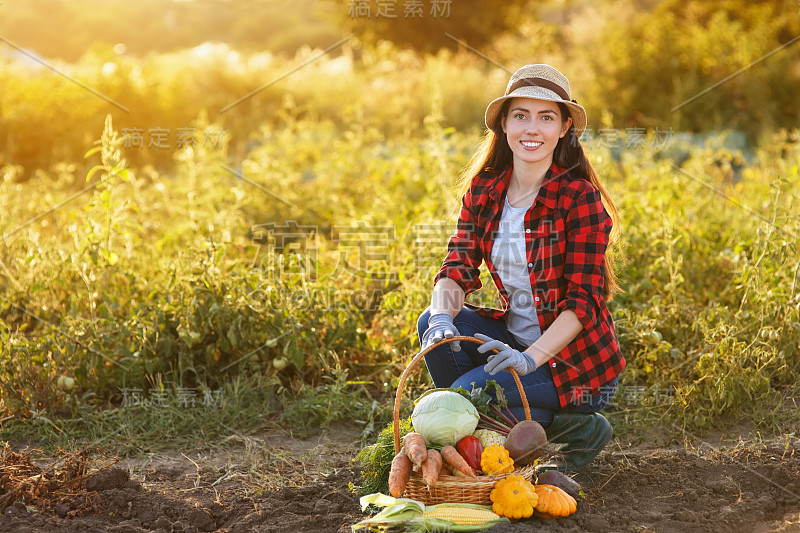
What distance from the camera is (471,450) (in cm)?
236

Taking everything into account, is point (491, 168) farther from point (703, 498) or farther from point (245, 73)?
point (245, 73)

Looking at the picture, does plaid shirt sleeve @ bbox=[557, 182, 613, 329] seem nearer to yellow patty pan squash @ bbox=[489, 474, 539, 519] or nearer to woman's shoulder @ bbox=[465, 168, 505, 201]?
woman's shoulder @ bbox=[465, 168, 505, 201]

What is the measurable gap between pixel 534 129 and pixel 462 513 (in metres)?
1.29

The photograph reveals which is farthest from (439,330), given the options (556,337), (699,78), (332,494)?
(699,78)

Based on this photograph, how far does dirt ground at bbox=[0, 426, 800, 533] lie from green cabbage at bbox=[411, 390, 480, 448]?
31 cm

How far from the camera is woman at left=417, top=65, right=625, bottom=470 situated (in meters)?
2.59

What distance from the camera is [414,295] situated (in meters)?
3.79

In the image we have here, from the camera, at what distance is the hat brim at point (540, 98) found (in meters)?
2.60

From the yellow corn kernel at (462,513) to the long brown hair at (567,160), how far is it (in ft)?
3.12

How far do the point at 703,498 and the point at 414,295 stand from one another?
5.45 feet

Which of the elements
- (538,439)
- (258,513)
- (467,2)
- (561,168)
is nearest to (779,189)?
(561,168)

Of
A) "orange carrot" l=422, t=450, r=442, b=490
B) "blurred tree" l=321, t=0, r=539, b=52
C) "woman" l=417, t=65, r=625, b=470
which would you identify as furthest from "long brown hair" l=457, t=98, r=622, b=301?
"blurred tree" l=321, t=0, r=539, b=52

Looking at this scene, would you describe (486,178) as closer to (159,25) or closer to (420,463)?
(420,463)

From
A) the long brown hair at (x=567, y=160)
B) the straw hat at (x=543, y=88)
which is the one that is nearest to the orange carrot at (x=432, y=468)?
the long brown hair at (x=567, y=160)
